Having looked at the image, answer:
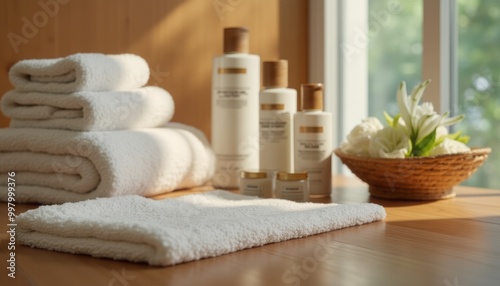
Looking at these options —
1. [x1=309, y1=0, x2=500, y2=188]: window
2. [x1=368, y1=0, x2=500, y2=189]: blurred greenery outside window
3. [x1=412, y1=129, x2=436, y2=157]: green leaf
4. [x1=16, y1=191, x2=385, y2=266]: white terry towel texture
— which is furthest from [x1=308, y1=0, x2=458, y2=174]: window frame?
[x1=16, y1=191, x2=385, y2=266]: white terry towel texture

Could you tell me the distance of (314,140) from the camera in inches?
52.0

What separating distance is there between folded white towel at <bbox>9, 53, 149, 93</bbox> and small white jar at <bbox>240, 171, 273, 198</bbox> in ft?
0.95

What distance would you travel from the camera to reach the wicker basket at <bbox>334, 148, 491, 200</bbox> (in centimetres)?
121

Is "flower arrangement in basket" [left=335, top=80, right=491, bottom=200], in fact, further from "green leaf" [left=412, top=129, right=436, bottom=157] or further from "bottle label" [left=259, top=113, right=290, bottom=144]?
"bottle label" [left=259, top=113, right=290, bottom=144]

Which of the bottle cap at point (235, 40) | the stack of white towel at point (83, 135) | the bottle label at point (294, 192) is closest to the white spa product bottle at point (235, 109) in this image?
the bottle cap at point (235, 40)

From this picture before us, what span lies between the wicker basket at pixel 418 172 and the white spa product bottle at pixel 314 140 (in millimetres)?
43

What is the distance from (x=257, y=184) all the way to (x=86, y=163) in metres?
0.30

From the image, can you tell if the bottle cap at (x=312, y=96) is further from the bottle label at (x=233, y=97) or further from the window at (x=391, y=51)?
the window at (x=391, y=51)

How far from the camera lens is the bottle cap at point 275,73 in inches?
53.6

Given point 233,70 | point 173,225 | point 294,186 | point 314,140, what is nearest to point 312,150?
point 314,140

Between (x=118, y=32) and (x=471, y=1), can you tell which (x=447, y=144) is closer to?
(x=471, y=1)

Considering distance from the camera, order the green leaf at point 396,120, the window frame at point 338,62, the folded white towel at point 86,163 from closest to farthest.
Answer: the folded white towel at point 86,163 → the green leaf at point 396,120 → the window frame at point 338,62

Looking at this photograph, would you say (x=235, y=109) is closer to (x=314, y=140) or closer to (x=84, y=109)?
(x=314, y=140)

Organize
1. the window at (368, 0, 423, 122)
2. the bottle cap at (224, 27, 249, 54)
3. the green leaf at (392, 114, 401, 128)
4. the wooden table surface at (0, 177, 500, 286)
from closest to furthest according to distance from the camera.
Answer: the wooden table surface at (0, 177, 500, 286), the green leaf at (392, 114, 401, 128), the bottle cap at (224, 27, 249, 54), the window at (368, 0, 423, 122)
